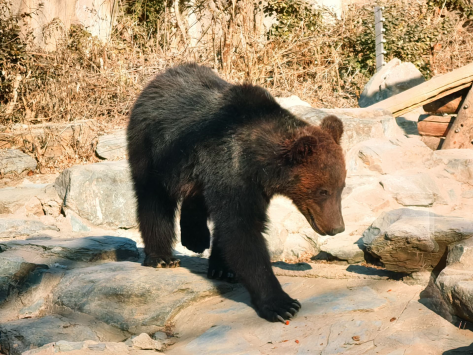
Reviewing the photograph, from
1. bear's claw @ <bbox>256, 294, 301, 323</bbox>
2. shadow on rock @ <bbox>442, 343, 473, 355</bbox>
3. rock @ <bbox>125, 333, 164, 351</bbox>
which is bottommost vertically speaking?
rock @ <bbox>125, 333, 164, 351</bbox>

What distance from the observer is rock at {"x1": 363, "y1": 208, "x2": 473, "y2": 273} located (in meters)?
4.31

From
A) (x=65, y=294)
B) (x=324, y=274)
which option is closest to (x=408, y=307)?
(x=324, y=274)

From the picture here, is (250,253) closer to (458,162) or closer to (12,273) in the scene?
(12,273)

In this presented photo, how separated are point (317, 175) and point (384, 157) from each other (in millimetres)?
4721

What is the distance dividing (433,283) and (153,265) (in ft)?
8.17

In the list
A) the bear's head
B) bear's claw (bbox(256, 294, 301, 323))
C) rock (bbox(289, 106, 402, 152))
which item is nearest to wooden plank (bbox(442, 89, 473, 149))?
rock (bbox(289, 106, 402, 152))

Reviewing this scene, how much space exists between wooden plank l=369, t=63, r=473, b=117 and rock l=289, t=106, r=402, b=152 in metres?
0.30

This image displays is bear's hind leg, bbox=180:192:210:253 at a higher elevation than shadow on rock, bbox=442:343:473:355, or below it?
higher

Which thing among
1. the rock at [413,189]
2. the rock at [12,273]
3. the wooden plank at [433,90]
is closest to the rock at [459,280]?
the rock at [12,273]

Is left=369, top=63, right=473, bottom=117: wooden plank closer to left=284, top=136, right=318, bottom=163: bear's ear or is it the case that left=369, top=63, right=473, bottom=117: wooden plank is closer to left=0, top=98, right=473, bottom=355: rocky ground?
left=0, top=98, right=473, bottom=355: rocky ground

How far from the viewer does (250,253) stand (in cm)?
441

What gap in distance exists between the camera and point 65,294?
4938 mm

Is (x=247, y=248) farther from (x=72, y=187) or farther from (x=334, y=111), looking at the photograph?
(x=334, y=111)

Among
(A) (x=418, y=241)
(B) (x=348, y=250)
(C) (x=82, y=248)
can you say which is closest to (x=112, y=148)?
(C) (x=82, y=248)
